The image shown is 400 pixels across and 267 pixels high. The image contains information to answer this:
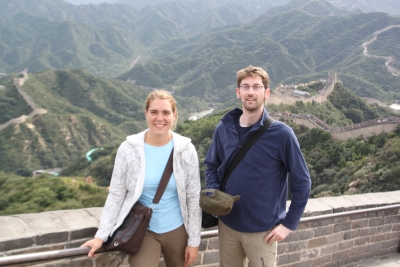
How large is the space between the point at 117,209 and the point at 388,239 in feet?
14.4

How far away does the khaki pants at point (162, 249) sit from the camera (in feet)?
9.36

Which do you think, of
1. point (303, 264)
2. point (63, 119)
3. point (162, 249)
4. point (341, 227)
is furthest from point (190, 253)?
point (63, 119)

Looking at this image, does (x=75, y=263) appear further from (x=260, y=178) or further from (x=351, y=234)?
(x=351, y=234)

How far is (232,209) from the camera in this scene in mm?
3051

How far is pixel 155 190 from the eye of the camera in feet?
9.37

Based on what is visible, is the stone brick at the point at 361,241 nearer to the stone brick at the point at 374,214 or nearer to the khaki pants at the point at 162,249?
the stone brick at the point at 374,214

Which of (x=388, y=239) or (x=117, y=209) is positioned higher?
(x=117, y=209)

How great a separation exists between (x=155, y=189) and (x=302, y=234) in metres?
2.40

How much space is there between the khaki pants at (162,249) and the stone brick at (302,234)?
1896mm

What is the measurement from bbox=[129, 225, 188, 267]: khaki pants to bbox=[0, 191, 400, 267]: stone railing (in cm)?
48

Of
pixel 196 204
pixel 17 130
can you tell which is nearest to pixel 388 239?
pixel 196 204

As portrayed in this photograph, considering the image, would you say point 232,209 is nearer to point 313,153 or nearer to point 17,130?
point 313,153

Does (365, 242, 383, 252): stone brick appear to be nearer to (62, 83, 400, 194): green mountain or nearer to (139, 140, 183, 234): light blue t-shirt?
(139, 140, 183, 234): light blue t-shirt

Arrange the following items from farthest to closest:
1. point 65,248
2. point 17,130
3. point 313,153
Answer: point 17,130
point 313,153
point 65,248
